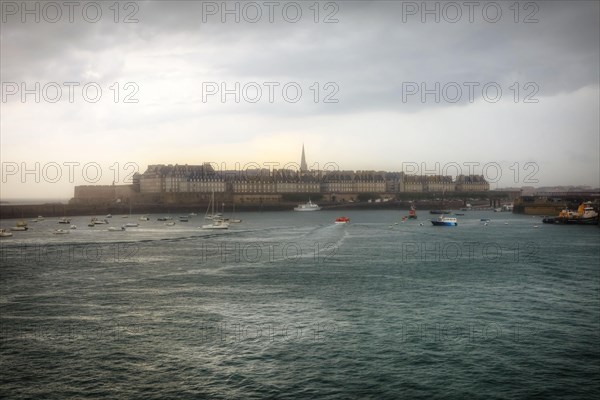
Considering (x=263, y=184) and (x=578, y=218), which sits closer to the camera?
(x=578, y=218)

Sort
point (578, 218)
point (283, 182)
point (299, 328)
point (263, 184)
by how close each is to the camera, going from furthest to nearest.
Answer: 1. point (283, 182)
2. point (263, 184)
3. point (578, 218)
4. point (299, 328)

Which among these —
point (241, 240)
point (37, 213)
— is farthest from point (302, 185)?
point (241, 240)

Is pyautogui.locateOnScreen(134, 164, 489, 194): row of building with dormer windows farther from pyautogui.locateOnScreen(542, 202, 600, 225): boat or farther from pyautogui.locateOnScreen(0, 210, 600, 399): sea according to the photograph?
pyautogui.locateOnScreen(0, 210, 600, 399): sea

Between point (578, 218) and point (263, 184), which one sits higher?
point (263, 184)

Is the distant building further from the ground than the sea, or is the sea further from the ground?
the distant building

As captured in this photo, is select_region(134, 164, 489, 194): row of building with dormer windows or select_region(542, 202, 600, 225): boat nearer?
select_region(542, 202, 600, 225): boat

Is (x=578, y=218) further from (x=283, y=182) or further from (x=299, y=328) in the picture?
(x=283, y=182)

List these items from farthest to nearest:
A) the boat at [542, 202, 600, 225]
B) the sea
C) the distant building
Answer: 1. the distant building
2. the boat at [542, 202, 600, 225]
3. the sea

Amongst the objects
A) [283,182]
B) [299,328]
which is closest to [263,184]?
[283,182]

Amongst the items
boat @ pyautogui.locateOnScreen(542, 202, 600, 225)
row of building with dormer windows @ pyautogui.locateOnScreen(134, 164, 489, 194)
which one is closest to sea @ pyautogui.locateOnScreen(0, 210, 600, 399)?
boat @ pyautogui.locateOnScreen(542, 202, 600, 225)

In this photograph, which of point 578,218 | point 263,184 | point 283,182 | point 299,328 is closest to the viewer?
point 299,328
